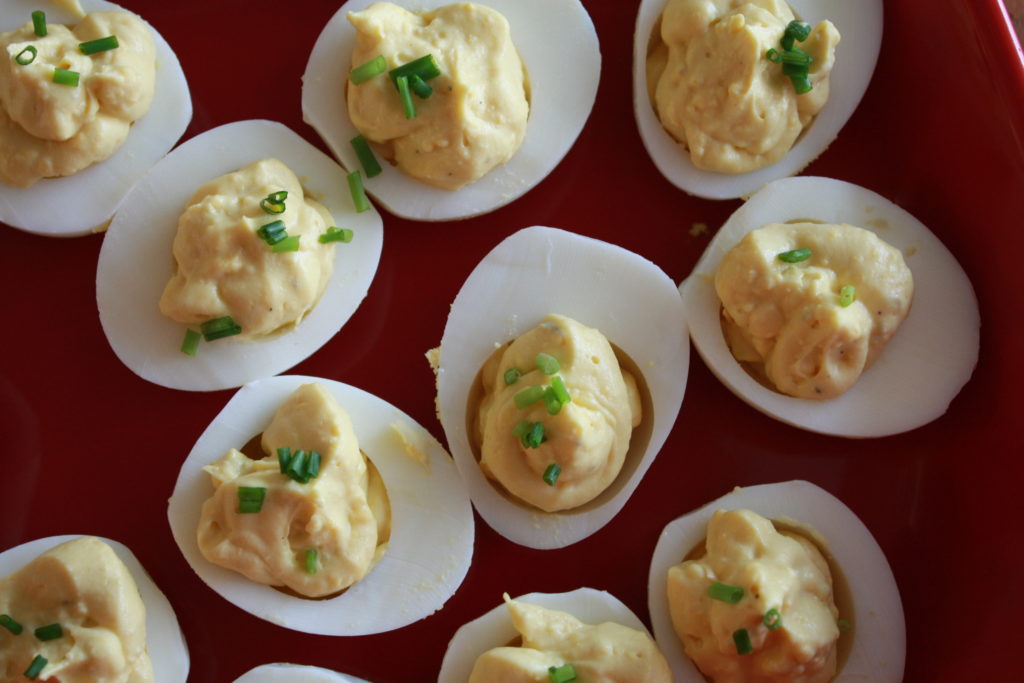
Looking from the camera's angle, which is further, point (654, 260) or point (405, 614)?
point (654, 260)

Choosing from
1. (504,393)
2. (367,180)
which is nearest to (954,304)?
(504,393)

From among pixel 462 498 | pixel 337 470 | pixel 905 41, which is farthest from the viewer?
pixel 905 41

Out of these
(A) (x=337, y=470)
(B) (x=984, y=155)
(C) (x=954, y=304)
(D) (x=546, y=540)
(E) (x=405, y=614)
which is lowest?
(E) (x=405, y=614)

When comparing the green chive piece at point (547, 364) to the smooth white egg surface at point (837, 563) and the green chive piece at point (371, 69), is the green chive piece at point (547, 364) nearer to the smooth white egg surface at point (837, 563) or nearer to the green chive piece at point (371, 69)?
the smooth white egg surface at point (837, 563)

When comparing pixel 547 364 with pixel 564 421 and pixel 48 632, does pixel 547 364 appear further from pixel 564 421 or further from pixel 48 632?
pixel 48 632

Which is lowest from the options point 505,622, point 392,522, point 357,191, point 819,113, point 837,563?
point 505,622

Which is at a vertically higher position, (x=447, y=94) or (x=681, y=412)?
(x=447, y=94)

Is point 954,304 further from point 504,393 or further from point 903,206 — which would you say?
point 504,393

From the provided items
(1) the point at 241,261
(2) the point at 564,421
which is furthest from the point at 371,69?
(2) the point at 564,421
